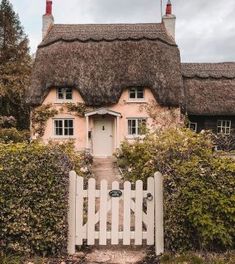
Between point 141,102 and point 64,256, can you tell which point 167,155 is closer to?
point 64,256

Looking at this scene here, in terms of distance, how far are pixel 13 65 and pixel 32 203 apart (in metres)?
30.6

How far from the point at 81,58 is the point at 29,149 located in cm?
2060

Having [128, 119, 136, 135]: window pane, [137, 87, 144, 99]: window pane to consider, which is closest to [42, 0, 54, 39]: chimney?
[137, 87, 144, 99]: window pane

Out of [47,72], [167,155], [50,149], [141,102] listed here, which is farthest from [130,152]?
[47,72]

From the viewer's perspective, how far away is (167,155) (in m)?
6.85

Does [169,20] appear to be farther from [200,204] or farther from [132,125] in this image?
[200,204]

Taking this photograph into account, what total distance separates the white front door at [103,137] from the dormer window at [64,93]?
233 centimetres

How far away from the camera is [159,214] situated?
630 cm

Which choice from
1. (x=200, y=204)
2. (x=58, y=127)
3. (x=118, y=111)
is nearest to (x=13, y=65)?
(x=58, y=127)

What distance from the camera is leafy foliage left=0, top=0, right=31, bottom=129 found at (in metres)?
33.9

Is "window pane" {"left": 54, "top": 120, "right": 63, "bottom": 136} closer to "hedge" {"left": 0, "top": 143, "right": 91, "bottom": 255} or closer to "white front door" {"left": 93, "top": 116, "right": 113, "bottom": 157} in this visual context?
"white front door" {"left": 93, "top": 116, "right": 113, "bottom": 157}

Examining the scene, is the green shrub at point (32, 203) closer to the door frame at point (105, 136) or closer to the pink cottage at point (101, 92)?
the pink cottage at point (101, 92)

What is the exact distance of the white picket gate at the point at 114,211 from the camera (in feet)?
20.5

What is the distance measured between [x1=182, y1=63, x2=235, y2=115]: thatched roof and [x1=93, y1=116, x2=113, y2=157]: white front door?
560 cm
